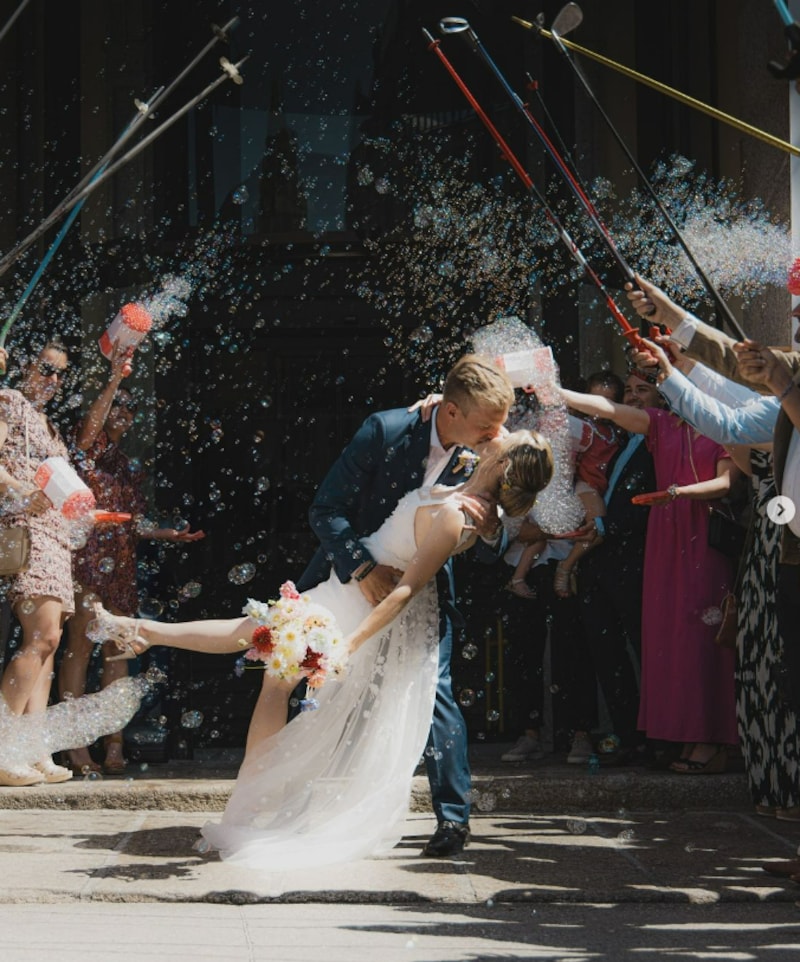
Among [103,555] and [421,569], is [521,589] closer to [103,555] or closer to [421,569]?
[103,555]

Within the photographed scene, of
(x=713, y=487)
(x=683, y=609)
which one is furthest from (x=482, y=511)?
(x=683, y=609)

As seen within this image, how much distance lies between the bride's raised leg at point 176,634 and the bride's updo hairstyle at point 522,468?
0.93m

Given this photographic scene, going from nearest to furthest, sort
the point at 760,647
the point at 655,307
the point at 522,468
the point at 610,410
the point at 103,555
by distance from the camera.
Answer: the point at 522,468 < the point at 655,307 < the point at 760,647 < the point at 610,410 < the point at 103,555

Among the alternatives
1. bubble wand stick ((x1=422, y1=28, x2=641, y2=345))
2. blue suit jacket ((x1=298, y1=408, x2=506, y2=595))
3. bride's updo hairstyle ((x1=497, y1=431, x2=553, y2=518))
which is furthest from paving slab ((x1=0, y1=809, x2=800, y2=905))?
bubble wand stick ((x1=422, y1=28, x2=641, y2=345))

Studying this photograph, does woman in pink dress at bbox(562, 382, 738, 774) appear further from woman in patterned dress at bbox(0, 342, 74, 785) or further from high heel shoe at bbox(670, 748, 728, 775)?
woman in patterned dress at bbox(0, 342, 74, 785)

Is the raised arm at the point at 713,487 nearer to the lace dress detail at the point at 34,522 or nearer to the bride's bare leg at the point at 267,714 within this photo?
the bride's bare leg at the point at 267,714

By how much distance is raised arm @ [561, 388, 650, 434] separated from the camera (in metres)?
6.17

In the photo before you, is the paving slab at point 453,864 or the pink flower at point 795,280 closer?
the paving slab at point 453,864

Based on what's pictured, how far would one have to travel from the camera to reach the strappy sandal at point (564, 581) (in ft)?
22.3

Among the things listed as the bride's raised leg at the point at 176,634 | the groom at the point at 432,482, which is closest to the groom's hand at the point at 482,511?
the groom at the point at 432,482

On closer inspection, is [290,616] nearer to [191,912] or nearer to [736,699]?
[191,912]

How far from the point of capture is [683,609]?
6.42m

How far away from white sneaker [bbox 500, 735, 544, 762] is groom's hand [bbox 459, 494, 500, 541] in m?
2.00

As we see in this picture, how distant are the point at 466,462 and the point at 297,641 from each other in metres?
0.85
